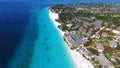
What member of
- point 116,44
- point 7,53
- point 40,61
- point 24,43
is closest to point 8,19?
point 24,43

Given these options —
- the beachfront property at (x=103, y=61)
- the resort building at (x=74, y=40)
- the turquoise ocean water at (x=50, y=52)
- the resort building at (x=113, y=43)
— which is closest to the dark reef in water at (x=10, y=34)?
the turquoise ocean water at (x=50, y=52)

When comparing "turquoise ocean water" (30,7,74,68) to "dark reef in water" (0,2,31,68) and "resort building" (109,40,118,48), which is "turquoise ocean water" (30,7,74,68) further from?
"resort building" (109,40,118,48)

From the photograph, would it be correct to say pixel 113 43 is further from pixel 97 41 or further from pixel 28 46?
pixel 28 46

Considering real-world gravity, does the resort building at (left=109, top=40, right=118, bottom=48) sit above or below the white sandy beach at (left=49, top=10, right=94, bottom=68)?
above

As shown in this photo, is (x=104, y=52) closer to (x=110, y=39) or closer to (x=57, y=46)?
(x=110, y=39)

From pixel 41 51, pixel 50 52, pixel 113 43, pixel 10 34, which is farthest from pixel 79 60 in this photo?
pixel 10 34

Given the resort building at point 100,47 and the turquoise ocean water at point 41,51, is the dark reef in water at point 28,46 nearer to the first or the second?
the turquoise ocean water at point 41,51

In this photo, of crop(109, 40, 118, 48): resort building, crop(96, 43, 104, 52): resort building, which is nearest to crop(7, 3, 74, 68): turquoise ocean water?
crop(96, 43, 104, 52): resort building

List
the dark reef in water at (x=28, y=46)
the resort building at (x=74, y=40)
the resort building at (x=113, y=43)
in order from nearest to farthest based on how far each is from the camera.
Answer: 1. the dark reef in water at (x=28, y=46)
2. the resort building at (x=113, y=43)
3. the resort building at (x=74, y=40)
